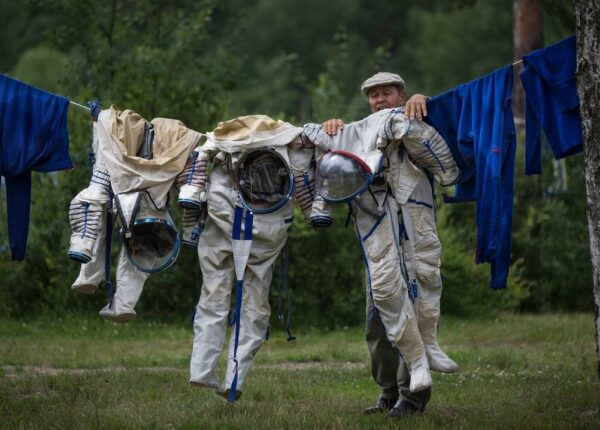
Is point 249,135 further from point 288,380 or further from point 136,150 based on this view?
point 288,380

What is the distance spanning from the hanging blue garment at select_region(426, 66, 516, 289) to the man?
0.28 metres

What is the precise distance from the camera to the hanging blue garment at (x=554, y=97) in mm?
7773

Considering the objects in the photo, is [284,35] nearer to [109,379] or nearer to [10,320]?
[10,320]

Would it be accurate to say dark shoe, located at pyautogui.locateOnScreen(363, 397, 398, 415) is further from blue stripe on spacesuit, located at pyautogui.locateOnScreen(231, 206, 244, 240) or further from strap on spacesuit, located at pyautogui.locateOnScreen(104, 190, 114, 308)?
strap on spacesuit, located at pyautogui.locateOnScreen(104, 190, 114, 308)

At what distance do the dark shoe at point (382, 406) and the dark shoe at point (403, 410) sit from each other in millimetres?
213

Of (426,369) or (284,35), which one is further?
(284,35)

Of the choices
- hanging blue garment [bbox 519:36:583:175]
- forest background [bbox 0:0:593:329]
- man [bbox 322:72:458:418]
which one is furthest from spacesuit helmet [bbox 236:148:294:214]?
forest background [bbox 0:0:593:329]

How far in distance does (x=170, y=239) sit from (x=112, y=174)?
62cm

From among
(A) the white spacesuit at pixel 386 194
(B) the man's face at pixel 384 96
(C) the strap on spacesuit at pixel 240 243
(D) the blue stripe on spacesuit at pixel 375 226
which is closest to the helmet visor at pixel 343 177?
(A) the white spacesuit at pixel 386 194

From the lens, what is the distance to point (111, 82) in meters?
16.2

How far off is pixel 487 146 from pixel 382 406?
1955 millimetres

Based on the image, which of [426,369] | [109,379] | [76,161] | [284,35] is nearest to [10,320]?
[76,161]

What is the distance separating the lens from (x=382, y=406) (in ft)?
26.3

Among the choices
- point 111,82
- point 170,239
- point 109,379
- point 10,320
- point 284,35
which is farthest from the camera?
point 284,35
